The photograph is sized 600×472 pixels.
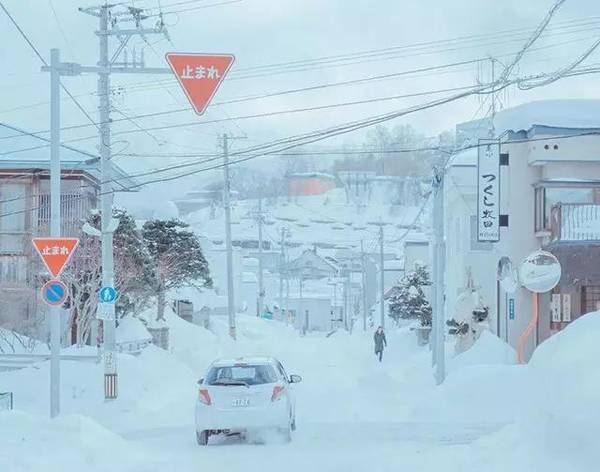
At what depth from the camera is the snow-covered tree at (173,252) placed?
131 feet

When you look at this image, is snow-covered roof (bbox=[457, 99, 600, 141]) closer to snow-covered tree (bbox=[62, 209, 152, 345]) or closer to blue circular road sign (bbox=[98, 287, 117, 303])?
snow-covered tree (bbox=[62, 209, 152, 345])

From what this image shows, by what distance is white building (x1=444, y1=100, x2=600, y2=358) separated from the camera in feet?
93.4

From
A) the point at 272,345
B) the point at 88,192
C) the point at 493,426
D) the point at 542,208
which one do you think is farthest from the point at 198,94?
the point at 272,345

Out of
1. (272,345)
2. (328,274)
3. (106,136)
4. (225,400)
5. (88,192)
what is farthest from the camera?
(328,274)

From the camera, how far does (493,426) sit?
18.4 metres

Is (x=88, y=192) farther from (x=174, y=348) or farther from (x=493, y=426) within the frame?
(x=493, y=426)

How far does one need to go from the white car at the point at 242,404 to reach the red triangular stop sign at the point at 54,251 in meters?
3.81

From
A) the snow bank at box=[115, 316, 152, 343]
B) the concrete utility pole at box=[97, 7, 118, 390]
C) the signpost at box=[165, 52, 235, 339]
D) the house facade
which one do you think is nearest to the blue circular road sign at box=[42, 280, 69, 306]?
the concrete utility pole at box=[97, 7, 118, 390]

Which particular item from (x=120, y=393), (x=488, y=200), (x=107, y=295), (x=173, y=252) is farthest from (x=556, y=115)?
(x=173, y=252)

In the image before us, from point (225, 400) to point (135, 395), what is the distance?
958 centimetres

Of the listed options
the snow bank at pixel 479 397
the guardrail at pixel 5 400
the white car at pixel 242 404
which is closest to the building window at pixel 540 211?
the snow bank at pixel 479 397

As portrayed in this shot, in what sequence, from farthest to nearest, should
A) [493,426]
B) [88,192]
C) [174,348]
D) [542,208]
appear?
[174,348], [88,192], [542,208], [493,426]

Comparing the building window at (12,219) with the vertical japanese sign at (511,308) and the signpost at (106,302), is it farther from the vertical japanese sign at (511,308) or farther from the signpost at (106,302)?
the vertical japanese sign at (511,308)

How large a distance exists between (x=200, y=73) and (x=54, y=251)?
6789 millimetres
